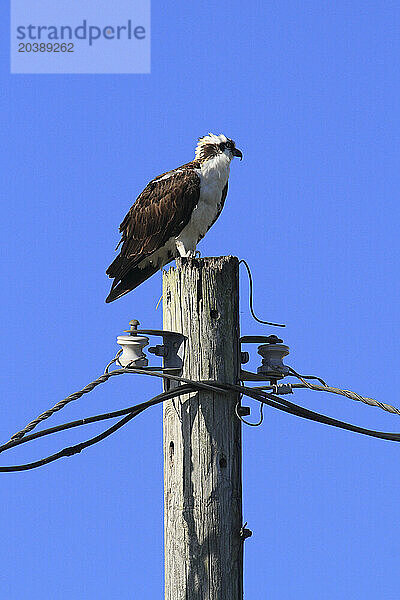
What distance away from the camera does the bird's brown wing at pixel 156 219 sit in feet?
21.0

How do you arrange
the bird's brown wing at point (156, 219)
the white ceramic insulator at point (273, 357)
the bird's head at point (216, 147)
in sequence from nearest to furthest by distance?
the white ceramic insulator at point (273, 357) → the bird's brown wing at point (156, 219) → the bird's head at point (216, 147)

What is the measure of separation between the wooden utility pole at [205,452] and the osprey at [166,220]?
201 centimetres

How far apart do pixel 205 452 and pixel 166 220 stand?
2.60 metres

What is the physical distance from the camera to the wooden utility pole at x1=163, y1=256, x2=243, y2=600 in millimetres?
4168

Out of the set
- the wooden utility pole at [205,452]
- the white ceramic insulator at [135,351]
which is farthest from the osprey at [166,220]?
the wooden utility pole at [205,452]

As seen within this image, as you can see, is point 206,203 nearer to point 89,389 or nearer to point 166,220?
point 166,220

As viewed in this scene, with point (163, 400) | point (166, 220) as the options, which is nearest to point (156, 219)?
point (166, 220)

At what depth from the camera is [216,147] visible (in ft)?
22.9

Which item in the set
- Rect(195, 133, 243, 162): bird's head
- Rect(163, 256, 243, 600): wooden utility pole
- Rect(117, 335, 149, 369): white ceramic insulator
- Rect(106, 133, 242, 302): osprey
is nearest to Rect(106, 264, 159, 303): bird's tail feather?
Rect(106, 133, 242, 302): osprey

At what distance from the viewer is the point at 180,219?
21.1ft

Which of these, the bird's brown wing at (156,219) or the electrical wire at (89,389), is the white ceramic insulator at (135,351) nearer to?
the electrical wire at (89,389)

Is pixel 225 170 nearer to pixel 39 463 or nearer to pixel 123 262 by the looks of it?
pixel 123 262

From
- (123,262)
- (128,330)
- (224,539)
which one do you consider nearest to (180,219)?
(123,262)

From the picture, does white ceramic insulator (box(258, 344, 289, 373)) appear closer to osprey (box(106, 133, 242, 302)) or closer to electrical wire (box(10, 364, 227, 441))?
electrical wire (box(10, 364, 227, 441))
